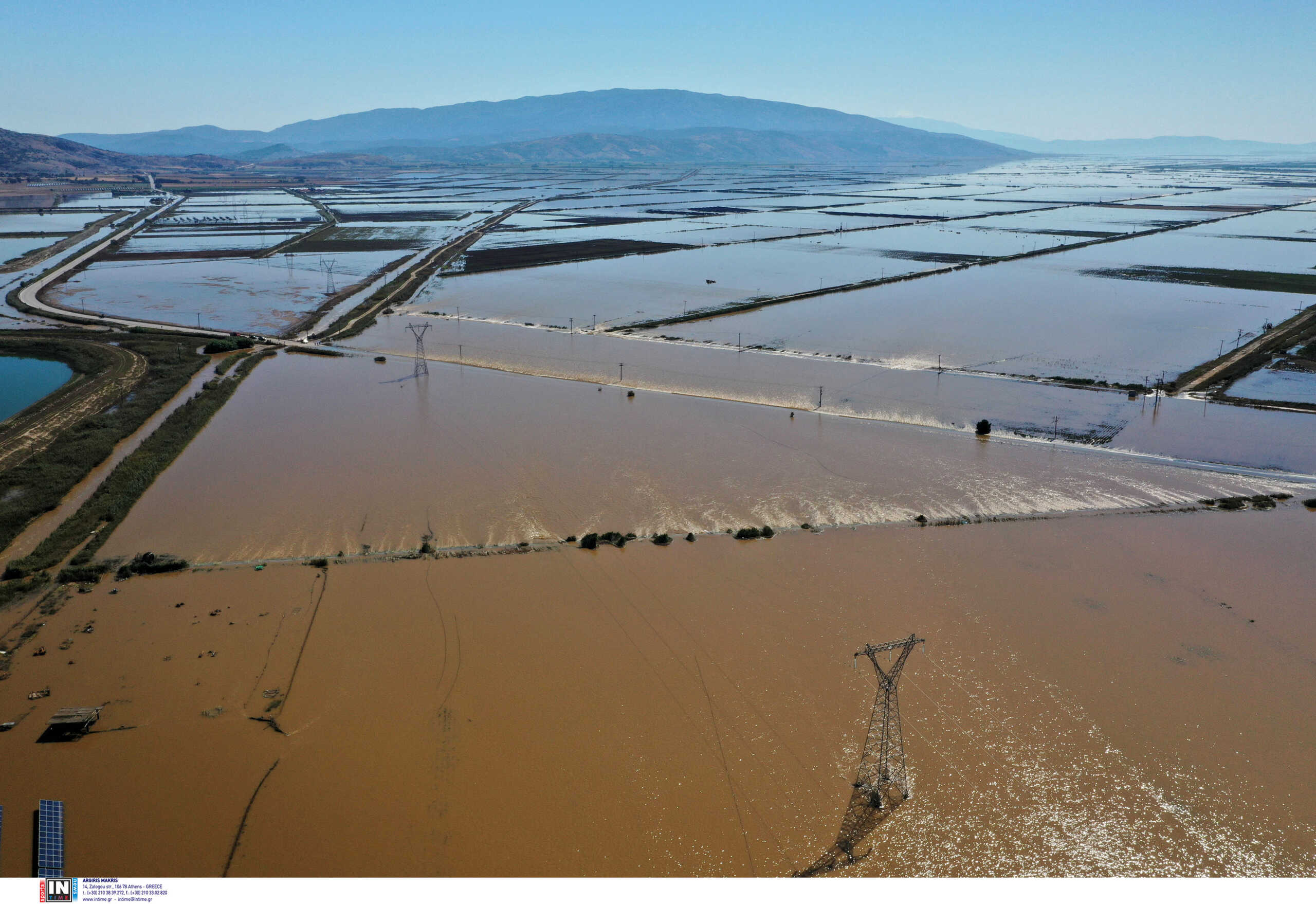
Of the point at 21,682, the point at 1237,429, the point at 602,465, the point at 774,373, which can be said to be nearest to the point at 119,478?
the point at 21,682

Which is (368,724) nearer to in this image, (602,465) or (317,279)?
(602,465)

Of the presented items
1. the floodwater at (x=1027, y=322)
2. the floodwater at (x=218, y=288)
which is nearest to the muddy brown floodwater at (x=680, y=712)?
the floodwater at (x=1027, y=322)

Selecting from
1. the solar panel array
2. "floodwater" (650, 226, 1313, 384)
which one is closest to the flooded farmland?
"floodwater" (650, 226, 1313, 384)

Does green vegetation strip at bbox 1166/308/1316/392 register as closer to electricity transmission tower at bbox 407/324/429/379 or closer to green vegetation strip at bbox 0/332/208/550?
electricity transmission tower at bbox 407/324/429/379

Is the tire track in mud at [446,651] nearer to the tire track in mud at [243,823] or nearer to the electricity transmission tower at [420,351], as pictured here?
the tire track in mud at [243,823]

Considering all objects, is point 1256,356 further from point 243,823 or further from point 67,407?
point 67,407
